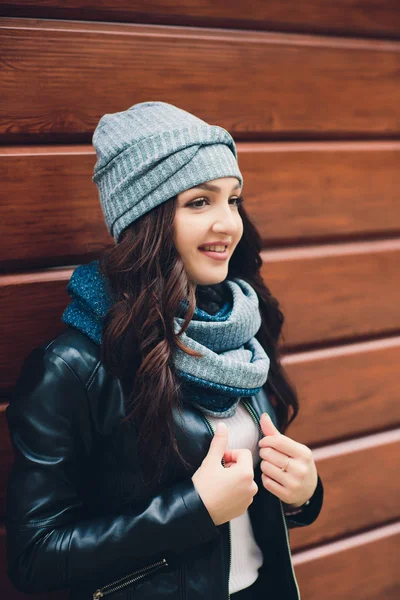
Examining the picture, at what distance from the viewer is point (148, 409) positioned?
1385 mm

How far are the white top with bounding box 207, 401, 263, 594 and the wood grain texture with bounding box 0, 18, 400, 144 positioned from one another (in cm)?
101

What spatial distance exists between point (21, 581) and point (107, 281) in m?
0.75

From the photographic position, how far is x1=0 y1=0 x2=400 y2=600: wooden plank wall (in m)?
1.76

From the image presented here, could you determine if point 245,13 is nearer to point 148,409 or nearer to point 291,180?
point 291,180

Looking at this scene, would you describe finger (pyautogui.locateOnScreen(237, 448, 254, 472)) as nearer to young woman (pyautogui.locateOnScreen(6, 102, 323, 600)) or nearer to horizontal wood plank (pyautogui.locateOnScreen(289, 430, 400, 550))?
young woman (pyautogui.locateOnScreen(6, 102, 323, 600))

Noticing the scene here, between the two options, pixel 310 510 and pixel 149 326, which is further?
pixel 310 510

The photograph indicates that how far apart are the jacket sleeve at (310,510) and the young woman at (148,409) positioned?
16 cm

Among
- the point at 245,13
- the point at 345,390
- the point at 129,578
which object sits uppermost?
the point at 245,13

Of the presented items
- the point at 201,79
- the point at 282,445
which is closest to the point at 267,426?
the point at 282,445

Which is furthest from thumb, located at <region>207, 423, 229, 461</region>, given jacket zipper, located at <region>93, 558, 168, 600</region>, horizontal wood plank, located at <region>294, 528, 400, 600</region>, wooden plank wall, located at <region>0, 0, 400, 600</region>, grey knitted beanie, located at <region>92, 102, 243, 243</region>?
horizontal wood plank, located at <region>294, 528, 400, 600</region>

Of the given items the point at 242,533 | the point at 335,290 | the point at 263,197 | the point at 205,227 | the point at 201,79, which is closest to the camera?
the point at 205,227

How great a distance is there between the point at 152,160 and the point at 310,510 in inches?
44.6

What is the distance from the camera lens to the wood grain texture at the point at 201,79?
173 centimetres

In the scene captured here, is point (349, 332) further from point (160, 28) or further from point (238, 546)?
point (160, 28)
